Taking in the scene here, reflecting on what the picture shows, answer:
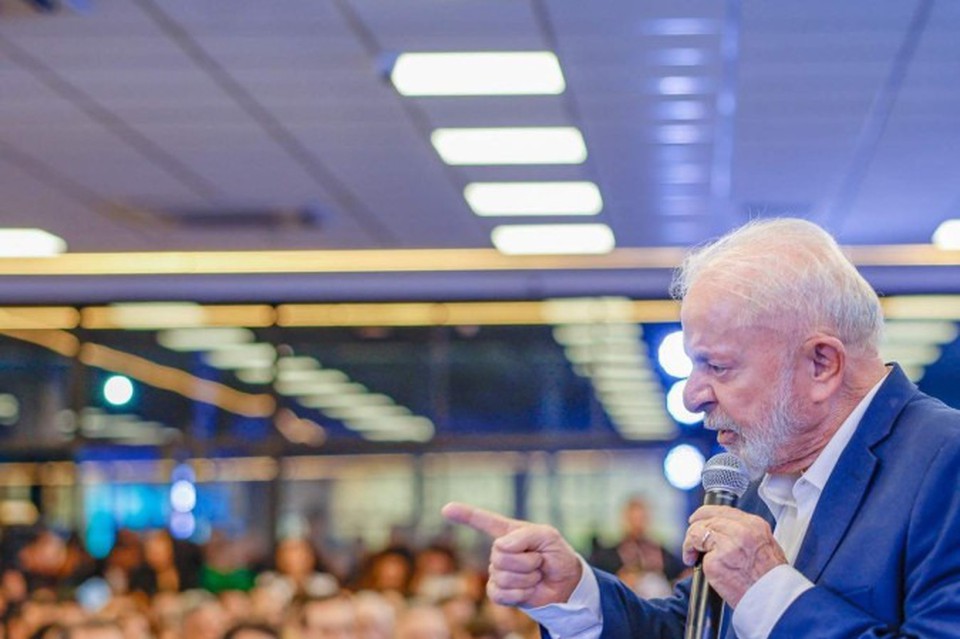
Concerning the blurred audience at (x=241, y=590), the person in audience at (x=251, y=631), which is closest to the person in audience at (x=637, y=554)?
the blurred audience at (x=241, y=590)

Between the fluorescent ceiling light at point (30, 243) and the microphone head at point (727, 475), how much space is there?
7.60 metres

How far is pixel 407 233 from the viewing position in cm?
913

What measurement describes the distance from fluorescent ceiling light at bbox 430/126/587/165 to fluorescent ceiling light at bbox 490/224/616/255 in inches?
67.2

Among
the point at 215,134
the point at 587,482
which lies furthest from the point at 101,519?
the point at 215,134

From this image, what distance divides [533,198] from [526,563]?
6.03 meters

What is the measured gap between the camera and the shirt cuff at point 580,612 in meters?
1.96

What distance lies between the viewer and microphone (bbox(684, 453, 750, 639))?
5.74ft

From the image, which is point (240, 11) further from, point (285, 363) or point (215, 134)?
point (285, 363)

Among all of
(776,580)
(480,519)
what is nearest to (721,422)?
(776,580)

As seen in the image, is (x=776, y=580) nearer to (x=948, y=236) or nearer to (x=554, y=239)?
(x=554, y=239)

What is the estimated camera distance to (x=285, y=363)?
37.8 feet

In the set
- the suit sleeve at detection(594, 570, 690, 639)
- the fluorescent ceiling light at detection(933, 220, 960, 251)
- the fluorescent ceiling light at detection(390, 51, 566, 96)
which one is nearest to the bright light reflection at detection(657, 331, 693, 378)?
the fluorescent ceiling light at detection(933, 220, 960, 251)

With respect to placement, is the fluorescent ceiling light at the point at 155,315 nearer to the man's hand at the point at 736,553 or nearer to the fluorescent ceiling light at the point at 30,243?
the fluorescent ceiling light at the point at 30,243

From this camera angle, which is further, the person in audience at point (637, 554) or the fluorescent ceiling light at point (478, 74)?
the person in audience at point (637, 554)
